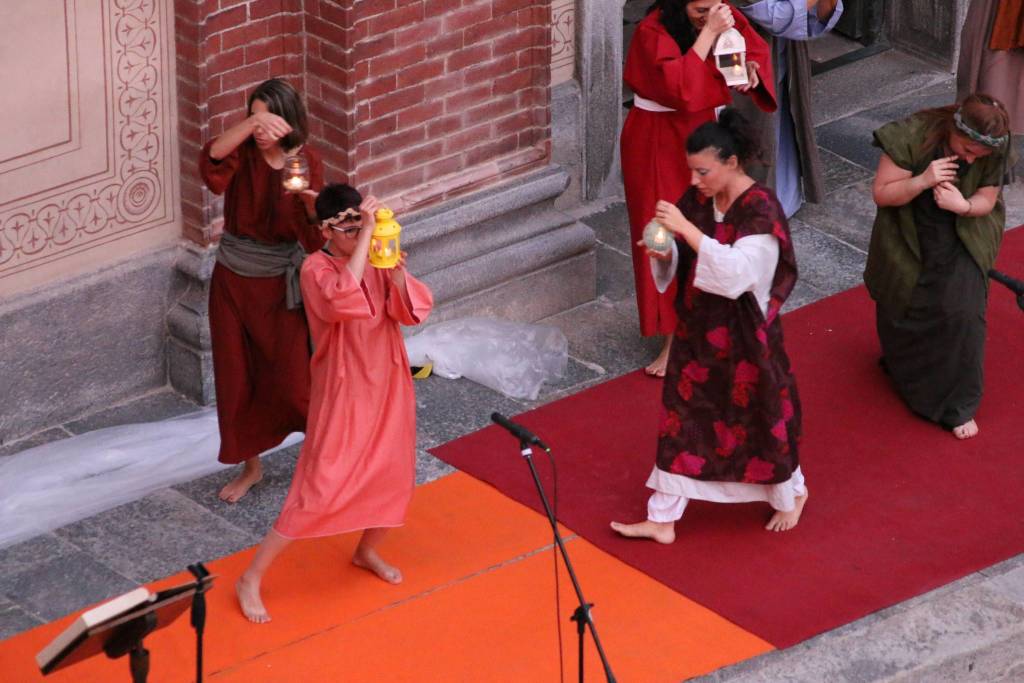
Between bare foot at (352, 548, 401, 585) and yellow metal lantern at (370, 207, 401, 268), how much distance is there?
1181mm

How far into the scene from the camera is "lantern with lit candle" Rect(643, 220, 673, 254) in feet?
23.3

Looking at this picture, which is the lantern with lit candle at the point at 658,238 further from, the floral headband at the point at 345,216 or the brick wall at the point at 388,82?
the brick wall at the point at 388,82

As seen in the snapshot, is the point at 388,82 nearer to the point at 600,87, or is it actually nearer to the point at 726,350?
the point at 600,87

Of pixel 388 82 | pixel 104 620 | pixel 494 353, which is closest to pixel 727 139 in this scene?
pixel 388 82

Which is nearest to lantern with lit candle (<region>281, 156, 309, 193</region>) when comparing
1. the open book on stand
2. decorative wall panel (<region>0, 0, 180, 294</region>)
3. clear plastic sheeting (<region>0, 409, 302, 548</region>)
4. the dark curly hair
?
decorative wall panel (<region>0, 0, 180, 294</region>)

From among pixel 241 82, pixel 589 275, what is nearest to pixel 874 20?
pixel 589 275

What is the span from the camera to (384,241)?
6.74 metres

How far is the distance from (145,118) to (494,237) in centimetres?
170

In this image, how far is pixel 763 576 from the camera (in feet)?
24.5

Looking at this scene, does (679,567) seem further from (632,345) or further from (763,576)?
(632,345)

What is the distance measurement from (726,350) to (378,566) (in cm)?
145

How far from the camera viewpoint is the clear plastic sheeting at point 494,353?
29.0 ft

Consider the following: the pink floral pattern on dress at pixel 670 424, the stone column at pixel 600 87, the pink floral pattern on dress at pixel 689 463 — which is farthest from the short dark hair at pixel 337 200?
the stone column at pixel 600 87

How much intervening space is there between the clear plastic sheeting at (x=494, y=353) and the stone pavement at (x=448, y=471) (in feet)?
0.22
